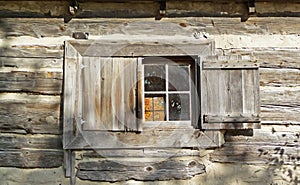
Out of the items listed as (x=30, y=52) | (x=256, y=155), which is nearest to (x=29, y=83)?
(x=30, y=52)

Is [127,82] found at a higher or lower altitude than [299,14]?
lower

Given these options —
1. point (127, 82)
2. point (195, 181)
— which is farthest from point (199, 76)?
point (195, 181)

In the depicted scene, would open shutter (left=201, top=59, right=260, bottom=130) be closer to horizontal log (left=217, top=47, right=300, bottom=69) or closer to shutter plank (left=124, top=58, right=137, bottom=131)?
horizontal log (left=217, top=47, right=300, bottom=69)

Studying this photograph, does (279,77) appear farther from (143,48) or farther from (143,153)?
(143,153)

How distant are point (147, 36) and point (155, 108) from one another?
0.75 metres

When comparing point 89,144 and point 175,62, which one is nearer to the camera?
point 89,144

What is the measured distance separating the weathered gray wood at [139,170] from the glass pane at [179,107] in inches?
18.7

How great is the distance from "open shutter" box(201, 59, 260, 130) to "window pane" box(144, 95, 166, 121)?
0.48 meters

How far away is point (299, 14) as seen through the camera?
4.29m

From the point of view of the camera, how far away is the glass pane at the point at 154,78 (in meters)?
4.32

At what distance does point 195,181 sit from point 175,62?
123cm

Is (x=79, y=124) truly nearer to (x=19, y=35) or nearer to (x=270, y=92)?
(x=19, y=35)

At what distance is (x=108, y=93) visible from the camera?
4.05 meters

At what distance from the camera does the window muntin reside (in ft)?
14.0
